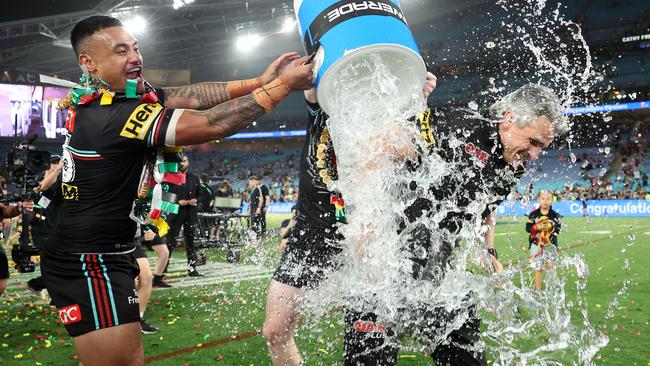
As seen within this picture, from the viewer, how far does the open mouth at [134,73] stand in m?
2.63

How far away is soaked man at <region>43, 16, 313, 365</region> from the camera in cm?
234

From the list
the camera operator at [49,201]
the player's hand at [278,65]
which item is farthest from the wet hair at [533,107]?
the camera operator at [49,201]

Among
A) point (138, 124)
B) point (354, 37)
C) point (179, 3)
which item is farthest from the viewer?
point (179, 3)

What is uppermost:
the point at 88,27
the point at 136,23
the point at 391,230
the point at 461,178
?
the point at 136,23

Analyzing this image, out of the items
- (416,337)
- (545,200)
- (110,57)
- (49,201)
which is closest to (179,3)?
(49,201)

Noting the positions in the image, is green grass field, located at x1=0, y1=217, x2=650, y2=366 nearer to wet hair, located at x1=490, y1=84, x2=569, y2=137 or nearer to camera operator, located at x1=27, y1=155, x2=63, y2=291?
camera operator, located at x1=27, y1=155, x2=63, y2=291

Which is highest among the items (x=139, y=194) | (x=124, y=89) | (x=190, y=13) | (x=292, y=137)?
(x=190, y=13)

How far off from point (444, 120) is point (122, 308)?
182cm

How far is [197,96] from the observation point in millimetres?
3174

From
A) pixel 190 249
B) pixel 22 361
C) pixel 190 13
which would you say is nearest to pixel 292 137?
pixel 190 13

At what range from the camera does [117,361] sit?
7.77 ft

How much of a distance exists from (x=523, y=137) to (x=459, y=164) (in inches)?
13.7

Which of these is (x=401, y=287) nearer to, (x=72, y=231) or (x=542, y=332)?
(x=72, y=231)

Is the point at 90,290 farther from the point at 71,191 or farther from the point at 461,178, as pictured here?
the point at 461,178
